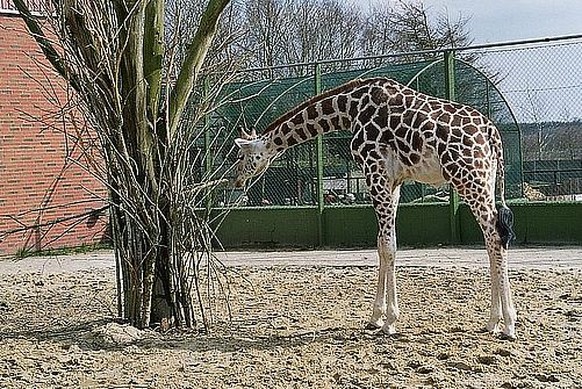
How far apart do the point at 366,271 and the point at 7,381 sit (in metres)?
6.01

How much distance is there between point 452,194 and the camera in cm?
1435

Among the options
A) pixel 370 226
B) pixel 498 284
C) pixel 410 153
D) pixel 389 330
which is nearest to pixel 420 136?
pixel 410 153

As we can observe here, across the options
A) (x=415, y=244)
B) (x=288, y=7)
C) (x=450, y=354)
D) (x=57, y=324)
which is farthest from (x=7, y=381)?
(x=288, y=7)

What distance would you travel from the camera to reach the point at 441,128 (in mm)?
7070

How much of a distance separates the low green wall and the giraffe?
6643mm

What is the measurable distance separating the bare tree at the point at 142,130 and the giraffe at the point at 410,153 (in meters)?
1.03

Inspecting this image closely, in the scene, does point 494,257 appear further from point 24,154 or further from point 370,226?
point 24,154

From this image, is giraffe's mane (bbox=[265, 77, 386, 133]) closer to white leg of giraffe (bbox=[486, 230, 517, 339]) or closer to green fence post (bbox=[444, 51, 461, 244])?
white leg of giraffe (bbox=[486, 230, 517, 339])

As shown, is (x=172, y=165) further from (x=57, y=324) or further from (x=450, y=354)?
(x=450, y=354)

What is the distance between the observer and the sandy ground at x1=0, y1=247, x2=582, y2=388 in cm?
591

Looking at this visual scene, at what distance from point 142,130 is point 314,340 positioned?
216cm

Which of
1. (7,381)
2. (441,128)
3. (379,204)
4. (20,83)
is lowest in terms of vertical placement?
(7,381)

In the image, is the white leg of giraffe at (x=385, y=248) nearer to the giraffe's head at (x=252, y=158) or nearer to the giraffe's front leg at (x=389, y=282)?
the giraffe's front leg at (x=389, y=282)

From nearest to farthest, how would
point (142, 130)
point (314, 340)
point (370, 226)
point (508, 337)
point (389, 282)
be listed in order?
point (508, 337)
point (314, 340)
point (389, 282)
point (142, 130)
point (370, 226)
